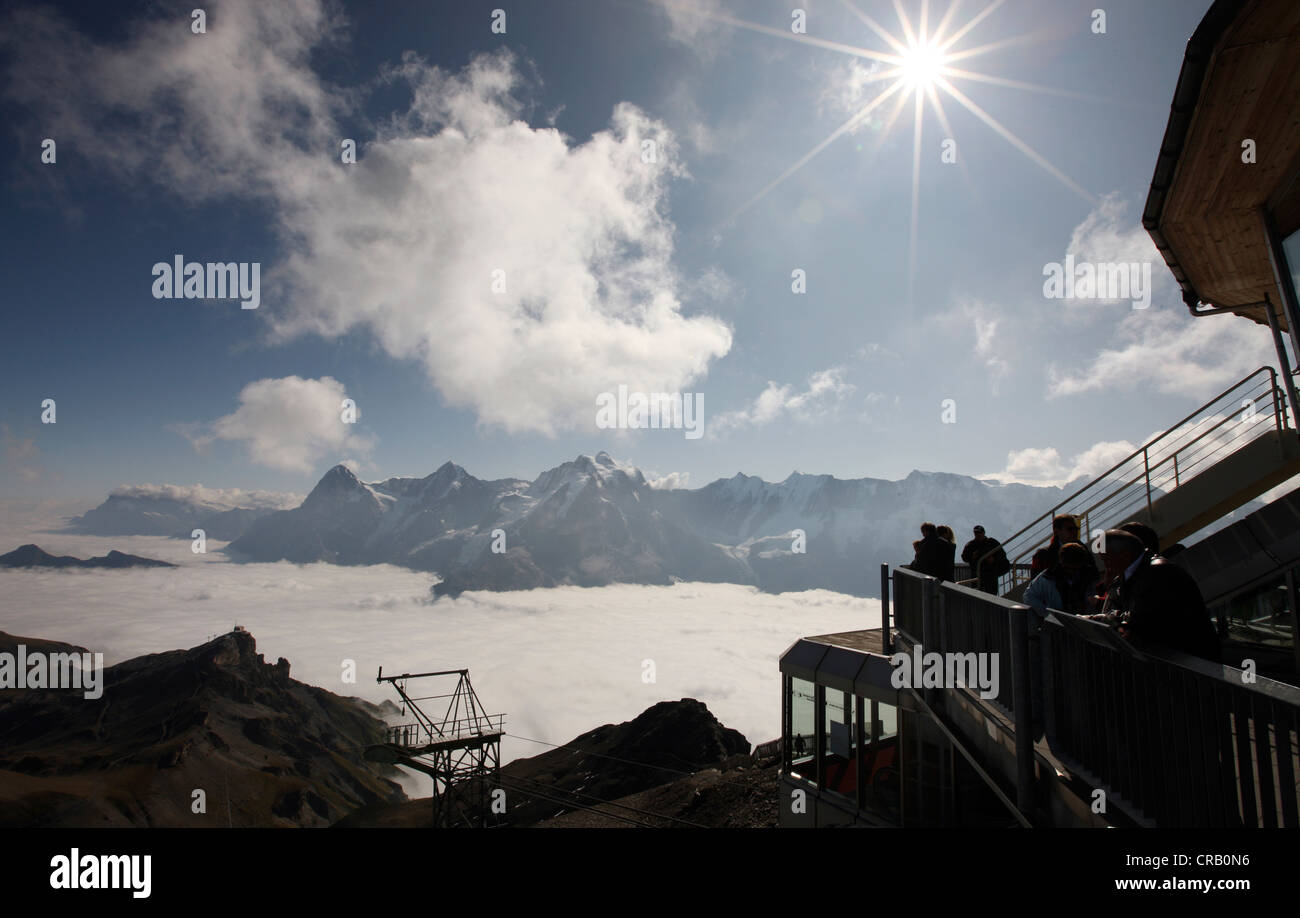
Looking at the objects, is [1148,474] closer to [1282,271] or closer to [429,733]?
[1282,271]

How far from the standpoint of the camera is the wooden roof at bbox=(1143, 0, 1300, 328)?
789cm

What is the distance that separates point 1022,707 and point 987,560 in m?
7.79

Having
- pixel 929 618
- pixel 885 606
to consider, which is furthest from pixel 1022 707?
pixel 885 606

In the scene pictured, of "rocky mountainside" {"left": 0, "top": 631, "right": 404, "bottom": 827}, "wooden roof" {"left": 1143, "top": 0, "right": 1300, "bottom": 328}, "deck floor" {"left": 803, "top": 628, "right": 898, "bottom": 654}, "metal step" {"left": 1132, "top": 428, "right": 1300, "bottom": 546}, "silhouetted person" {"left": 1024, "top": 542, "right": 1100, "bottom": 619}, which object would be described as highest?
"wooden roof" {"left": 1143, "top": 0, "right": 1300, "bottom": 328}

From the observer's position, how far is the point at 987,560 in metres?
12.7

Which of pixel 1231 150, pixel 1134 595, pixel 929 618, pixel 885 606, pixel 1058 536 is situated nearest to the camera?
pixel 1134 595

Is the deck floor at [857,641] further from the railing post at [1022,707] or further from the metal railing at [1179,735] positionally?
the metal railing at [1179,735]

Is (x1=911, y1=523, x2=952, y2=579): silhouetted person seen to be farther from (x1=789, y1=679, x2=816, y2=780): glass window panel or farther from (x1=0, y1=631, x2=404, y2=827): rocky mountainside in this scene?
(x1=0, y1=631, x2=404, y2=827): rocky mountainside

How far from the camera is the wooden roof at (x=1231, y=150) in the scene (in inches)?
311

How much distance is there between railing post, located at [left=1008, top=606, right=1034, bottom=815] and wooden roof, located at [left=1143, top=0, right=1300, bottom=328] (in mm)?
8354

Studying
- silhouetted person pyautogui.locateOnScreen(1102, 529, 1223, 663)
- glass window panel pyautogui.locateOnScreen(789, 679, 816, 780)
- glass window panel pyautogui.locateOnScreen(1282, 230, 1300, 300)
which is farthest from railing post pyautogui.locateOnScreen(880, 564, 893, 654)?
glass window panel pyautogui.locateOnScreen(1282, 230, 1300, 300)
